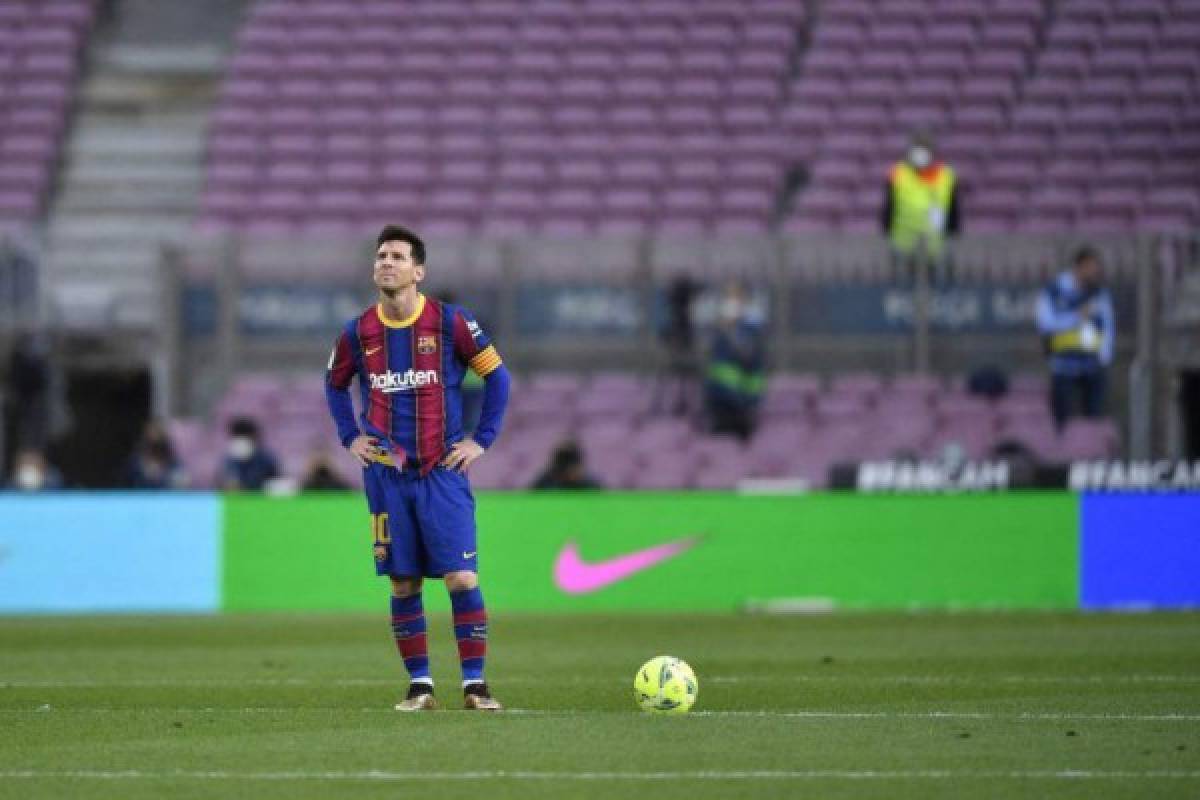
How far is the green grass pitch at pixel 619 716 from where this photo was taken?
8797mm

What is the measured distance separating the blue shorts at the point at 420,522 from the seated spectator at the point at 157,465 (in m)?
12.2

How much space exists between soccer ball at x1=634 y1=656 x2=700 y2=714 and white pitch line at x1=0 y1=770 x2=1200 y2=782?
224 centimetres

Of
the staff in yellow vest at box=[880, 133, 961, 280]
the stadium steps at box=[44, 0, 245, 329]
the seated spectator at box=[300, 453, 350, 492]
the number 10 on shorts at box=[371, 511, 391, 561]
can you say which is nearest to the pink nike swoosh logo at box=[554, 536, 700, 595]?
the seated spectator at box=[300, 453, 350, 492]

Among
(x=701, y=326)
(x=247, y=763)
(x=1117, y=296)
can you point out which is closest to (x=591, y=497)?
(x=701, y=326)

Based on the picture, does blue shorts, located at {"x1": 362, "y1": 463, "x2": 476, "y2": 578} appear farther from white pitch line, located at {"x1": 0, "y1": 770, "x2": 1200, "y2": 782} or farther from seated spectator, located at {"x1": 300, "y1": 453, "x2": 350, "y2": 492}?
seated spectator, located at {"x1": 300, "y1": 453, "x2": 350, "y2": 492}

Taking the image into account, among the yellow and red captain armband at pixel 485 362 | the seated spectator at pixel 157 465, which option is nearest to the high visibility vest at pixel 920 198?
the seated spectator at pixel 157 465

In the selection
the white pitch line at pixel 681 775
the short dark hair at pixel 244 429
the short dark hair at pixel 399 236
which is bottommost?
the white pitch line at pixel 681 775

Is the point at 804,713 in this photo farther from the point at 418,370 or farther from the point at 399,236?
the point at 399,236

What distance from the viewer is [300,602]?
2127 cm

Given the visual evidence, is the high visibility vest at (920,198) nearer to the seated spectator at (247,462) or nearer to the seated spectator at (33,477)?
the seated spectator at (247,462)

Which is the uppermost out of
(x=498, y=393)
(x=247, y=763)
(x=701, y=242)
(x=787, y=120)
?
(x=787, y=120)

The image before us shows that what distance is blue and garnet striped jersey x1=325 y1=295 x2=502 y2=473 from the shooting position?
11.5 m

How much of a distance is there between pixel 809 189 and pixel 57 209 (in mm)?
9250

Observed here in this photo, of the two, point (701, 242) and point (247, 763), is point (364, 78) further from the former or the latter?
point (247, 763)
